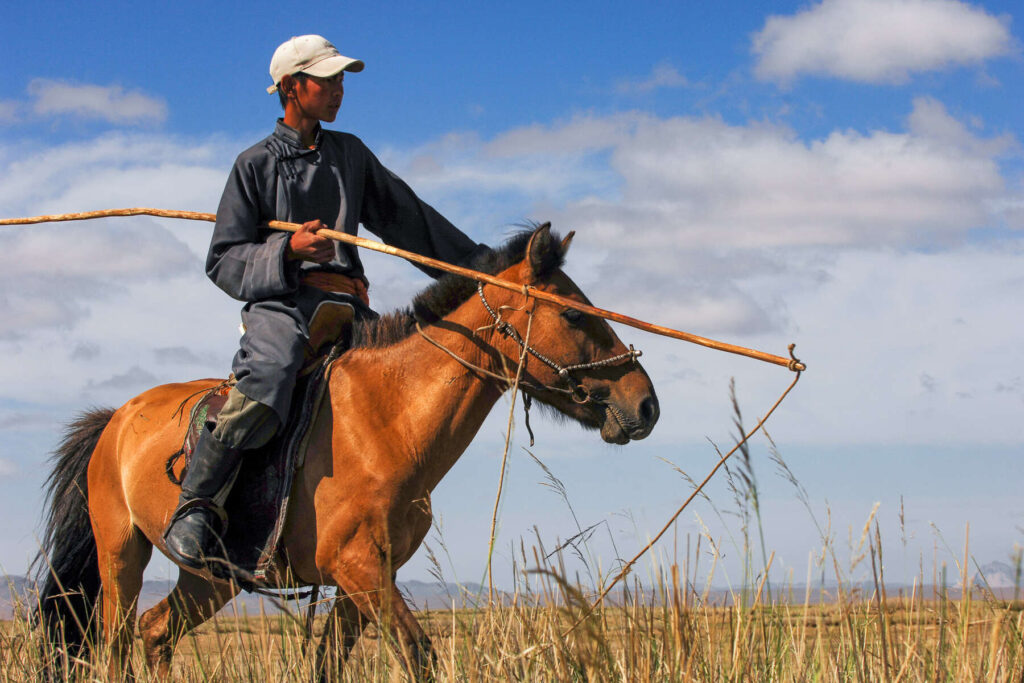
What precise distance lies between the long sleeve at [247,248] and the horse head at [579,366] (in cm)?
111

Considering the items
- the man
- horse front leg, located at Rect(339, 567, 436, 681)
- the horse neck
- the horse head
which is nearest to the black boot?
the man

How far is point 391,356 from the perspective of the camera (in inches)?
189

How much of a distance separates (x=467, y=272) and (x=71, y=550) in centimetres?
351

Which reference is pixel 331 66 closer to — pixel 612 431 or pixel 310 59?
pixel 310 59

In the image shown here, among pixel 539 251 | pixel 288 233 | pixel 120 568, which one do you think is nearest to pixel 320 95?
pixel 288 233

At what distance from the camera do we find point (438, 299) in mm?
4863

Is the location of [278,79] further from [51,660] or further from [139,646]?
[51,660]

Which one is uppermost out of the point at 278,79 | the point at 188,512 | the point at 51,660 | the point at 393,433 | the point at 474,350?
the point at 278,79

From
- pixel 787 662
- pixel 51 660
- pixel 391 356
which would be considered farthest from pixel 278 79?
pixel 787 662

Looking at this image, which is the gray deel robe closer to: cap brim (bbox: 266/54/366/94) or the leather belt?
the leather belt

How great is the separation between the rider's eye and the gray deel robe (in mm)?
1114

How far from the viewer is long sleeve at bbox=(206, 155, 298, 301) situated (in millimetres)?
4785

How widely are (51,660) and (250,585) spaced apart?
1.39 meters

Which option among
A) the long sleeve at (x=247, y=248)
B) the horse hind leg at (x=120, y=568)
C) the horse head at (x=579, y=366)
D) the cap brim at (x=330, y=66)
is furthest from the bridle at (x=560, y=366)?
the horse hind leg at (x=120, y=568)
